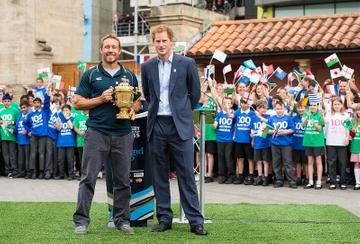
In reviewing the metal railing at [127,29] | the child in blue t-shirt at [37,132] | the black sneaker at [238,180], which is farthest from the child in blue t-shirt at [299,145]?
the metal railing at [127,29]

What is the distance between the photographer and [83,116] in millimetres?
17062

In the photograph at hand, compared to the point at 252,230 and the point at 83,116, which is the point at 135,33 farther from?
the point at 252,230

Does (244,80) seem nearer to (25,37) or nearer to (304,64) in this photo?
(304,64)

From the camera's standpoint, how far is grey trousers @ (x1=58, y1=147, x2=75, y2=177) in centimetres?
1697

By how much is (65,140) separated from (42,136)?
0.62 metres

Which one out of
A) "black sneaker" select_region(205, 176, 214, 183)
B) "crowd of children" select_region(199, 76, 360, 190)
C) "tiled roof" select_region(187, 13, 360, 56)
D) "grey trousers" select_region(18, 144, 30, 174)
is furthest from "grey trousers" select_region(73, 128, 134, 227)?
"tiled roof" select_region(187, 13, 360, 56)

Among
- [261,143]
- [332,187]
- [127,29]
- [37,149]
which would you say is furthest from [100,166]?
[127,29]

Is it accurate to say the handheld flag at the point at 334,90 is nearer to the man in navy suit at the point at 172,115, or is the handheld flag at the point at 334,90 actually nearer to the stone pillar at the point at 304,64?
the stone pillar at the point at 304,64

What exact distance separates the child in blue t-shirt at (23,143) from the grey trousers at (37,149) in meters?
0.20

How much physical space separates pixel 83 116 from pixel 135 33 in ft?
78.3

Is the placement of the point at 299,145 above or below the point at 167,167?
below

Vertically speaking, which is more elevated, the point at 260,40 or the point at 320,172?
the point at 260,40

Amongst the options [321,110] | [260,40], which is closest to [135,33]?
[260,40]

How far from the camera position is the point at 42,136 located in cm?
1728
